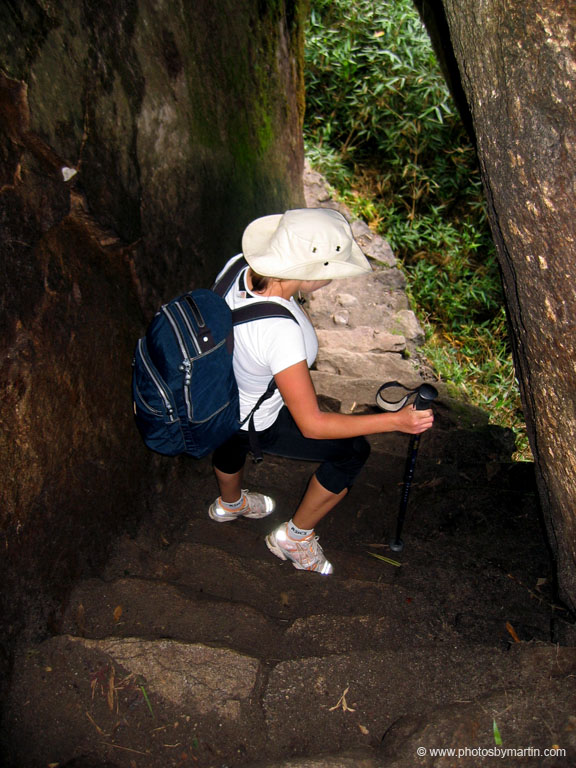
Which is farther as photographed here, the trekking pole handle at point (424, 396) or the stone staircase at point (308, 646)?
the trekking pole handle at point (424, 396)

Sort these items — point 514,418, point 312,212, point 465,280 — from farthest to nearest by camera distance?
point 465,280
point 514,418
point 312,212

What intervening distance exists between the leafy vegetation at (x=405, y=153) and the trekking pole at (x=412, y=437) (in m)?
3.94

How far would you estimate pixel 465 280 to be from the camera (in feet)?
24.0

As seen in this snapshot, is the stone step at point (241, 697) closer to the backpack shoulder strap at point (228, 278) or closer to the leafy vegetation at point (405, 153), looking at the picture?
the backpack shoulder strap at point (228, 278)

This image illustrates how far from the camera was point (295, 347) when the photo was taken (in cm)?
234

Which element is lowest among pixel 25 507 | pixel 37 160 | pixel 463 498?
pixel 463 498

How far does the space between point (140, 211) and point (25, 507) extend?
1479 millimetres

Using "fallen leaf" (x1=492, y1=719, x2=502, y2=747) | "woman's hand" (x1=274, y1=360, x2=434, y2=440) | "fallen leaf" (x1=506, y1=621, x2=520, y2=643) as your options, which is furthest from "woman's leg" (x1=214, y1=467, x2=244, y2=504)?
"fallen leaf" (x1=492, y1=719, x2=502, y2=747)

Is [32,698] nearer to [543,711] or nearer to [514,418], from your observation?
[543,711]

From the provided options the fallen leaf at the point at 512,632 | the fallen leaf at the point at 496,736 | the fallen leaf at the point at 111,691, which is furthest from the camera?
the fallen leaf at the point at 512,632

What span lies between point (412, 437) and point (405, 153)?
597 cm

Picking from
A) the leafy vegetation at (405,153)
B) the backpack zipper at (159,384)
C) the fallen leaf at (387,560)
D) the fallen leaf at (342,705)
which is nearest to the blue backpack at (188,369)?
the backpack zipper at (159,384)

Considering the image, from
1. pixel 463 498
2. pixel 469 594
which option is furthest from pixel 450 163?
pixel 469 594

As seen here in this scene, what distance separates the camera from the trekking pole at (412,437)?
257 centimetres
